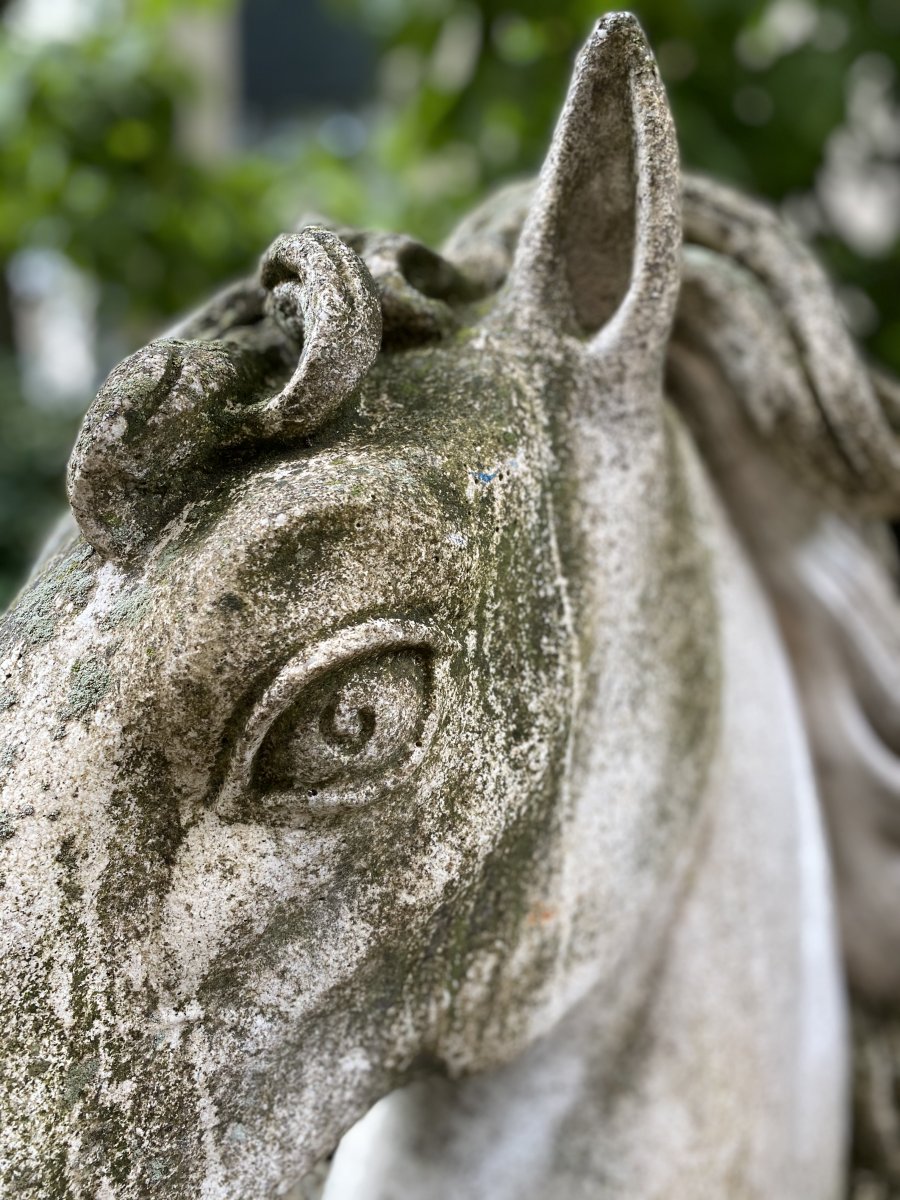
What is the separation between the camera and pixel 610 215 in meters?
0.75

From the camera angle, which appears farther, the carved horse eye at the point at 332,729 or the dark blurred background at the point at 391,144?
the dark blurred background at the point at 391,144

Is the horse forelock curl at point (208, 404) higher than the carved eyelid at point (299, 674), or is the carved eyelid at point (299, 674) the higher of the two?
the horse forelock curl at point (208, 404)

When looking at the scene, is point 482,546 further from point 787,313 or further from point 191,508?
point 787,313

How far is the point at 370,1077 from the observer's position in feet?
2.19

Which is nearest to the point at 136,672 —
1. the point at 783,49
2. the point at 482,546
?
the point at 482,546

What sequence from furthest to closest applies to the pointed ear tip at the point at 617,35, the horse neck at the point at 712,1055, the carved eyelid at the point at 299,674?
the horse neck at the point at 712,1055
the pointed ear tip at the point at 617,35
the carved eyelid at the point at 299,674

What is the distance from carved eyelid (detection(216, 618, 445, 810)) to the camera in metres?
0.55

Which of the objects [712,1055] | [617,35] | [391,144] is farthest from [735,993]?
[391,144]

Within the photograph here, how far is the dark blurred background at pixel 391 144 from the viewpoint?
1.81 metres

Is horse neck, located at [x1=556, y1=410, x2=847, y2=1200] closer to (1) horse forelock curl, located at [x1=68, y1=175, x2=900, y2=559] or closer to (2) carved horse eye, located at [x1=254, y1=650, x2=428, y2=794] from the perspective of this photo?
(1) horse forelock curl, located at [x1=68, y1=175, x2=900, y2=559]

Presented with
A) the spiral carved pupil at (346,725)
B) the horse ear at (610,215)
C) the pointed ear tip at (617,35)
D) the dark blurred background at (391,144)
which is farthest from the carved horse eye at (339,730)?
the dark blurred background at (391,144)

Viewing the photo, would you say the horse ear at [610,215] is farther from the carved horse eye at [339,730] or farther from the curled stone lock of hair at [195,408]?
the carved horse eye at [339,730]

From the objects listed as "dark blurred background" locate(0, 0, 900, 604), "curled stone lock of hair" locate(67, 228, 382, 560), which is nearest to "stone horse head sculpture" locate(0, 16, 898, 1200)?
"curled stone lock of hair" locate(67, 228, 382, 560)

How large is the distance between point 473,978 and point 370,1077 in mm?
85
